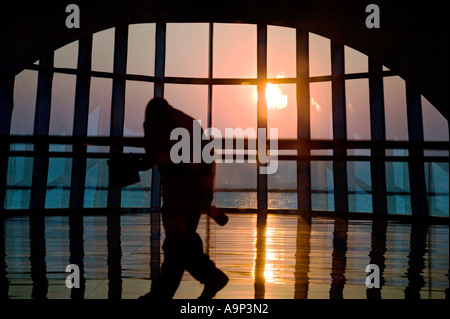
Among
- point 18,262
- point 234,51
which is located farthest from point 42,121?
point 18,262

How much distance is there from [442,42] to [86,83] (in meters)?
8.35

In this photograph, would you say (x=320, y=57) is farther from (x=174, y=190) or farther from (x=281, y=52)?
(x=174, y=190)

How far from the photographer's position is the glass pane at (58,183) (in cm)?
1017

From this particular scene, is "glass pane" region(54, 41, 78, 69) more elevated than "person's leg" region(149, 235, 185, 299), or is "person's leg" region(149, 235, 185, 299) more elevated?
"glass pane" region(54, 41, 78, 69)

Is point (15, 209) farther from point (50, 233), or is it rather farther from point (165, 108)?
point (165, 108)

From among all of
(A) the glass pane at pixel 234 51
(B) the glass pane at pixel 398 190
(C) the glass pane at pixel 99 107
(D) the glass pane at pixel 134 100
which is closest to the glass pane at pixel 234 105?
(A) the glass pane at pixel 234 51

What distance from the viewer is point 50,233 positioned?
5898 mm

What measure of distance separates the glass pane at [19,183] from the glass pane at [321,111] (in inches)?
285

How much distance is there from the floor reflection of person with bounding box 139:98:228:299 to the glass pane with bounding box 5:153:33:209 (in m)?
8.43

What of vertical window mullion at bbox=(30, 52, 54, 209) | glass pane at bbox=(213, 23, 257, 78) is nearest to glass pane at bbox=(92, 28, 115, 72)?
vertical window mullion at bbox=(30, 52, 54, 209)

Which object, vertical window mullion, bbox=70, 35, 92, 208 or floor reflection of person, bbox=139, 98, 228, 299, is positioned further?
vertical window mullion, bbox=70, 35, 92, 208

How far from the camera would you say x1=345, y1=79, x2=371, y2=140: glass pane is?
34.3ft

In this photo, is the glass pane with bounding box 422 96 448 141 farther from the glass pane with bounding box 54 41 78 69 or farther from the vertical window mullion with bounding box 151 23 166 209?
the glass pane with bounding box 54 41 78 69
